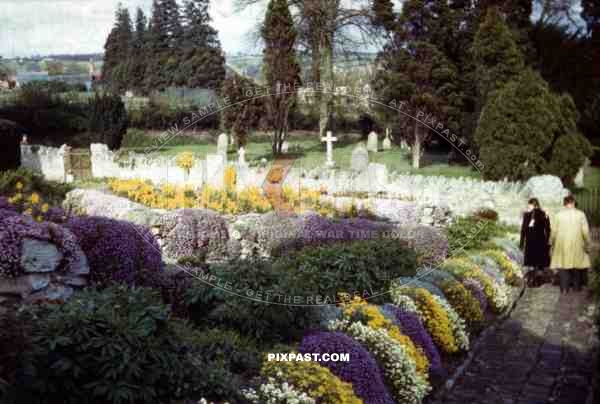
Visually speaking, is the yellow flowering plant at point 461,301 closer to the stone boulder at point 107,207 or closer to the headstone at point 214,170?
the stone boulder at point 107,207

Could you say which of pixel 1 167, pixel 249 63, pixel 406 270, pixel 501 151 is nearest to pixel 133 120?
pixel 249 63

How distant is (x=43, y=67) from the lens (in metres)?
11.9

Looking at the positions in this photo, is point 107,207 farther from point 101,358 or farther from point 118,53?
point 101,358

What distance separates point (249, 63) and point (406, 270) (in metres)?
7.07

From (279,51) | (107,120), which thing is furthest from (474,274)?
(107,120)

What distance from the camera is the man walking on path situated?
25.0ft

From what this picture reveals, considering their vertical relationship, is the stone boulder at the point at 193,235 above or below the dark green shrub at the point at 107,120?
below

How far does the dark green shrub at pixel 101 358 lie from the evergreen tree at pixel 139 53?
878cm

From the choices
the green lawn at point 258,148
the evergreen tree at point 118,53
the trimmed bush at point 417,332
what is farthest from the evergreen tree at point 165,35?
the trimmed bush at point 417,332

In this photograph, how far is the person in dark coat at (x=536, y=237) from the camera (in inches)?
321

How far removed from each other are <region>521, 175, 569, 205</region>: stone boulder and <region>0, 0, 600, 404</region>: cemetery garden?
4 cm

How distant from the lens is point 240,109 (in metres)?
11.4

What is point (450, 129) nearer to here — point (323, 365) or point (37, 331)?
point (323, 365)

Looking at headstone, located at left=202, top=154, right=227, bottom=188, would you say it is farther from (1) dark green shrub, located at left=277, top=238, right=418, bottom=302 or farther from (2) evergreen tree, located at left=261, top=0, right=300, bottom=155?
(1) dark green shrub, located at left=277, top=238, right=418, bottom=302
